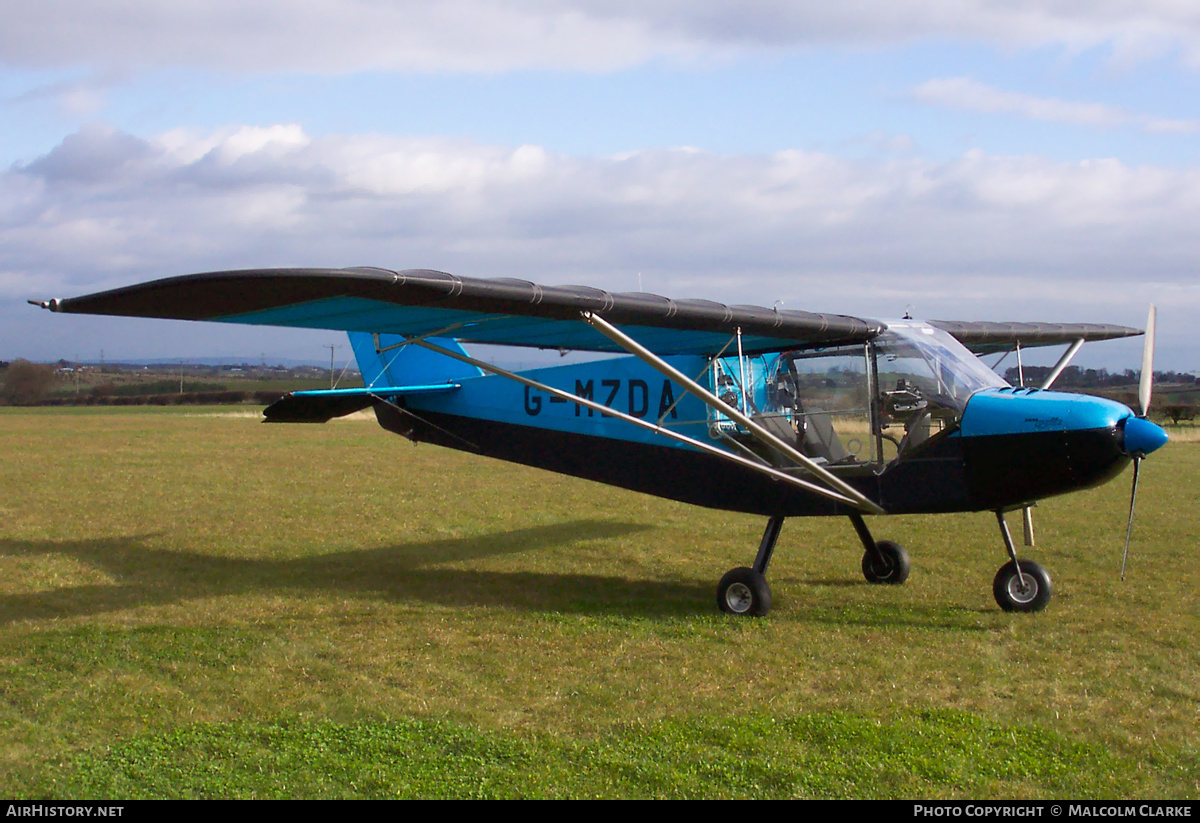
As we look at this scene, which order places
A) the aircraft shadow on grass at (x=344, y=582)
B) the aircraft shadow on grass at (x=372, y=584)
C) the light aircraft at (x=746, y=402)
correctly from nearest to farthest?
the light aircraft at (x=746, y=402) → the aircraft shadow on grass at (x=372, y=584) → the aircraft shadow on grass at (x=344, y=582)

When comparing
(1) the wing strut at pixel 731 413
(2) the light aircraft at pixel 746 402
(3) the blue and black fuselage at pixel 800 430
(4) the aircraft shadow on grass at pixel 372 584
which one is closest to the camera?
(2) the light aircraft at pixel 746 402

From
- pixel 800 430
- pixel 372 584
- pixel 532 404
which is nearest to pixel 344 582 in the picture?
pixel 372 584

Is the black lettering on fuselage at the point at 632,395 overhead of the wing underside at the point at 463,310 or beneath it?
beneath

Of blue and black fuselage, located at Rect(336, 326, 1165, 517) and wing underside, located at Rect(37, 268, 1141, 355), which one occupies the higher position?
wing underside, located at Rect(37, 268, 1141, 355)

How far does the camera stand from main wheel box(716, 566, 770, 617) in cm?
802

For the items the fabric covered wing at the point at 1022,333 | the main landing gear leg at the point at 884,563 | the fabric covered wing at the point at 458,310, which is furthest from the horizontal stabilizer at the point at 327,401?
the fabric covered wing at the point at 1022,333

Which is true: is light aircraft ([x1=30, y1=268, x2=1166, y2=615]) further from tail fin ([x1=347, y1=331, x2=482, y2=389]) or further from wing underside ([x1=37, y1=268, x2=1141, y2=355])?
tail fin ([x1=347, y1=331, x2=482, y2=389])

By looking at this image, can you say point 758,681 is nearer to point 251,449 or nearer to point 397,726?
point 397,726

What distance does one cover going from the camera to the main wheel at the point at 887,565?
942cm

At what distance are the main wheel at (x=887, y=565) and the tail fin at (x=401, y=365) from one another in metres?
4.79

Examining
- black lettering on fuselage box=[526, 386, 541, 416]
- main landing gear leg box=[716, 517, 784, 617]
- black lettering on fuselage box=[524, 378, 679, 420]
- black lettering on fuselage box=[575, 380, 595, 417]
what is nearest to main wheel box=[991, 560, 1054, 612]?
main landing gear leg box=[716, 517, 784, 617]

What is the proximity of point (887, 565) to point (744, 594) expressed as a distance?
214 centimetres

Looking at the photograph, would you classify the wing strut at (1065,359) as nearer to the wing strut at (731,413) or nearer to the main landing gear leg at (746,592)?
the wing strut at (731,413)

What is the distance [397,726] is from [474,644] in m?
1.87
